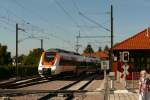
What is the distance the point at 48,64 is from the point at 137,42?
10504 millimetres

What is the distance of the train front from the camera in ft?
158

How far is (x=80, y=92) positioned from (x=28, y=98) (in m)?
2.72

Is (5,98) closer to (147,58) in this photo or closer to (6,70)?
(147,58)

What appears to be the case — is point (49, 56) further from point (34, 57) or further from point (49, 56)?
point (34, 57)

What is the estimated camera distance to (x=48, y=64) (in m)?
48.7

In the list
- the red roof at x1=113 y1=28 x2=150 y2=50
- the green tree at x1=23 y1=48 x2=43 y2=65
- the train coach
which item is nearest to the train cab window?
the train coach

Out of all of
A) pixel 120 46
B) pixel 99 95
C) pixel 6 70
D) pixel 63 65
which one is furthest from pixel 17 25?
pixel 99 95

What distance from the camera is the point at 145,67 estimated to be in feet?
163

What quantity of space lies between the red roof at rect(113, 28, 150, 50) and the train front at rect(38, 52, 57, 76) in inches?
269

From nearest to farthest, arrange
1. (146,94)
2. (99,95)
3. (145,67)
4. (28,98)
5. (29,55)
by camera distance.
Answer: (146,94) → (28,98) → (99,95) → (145,67) → (29,55)

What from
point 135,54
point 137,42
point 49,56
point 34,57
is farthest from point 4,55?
point 135,54

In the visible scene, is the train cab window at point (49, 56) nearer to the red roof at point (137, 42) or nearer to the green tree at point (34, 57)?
the red roof at point (137, 42)

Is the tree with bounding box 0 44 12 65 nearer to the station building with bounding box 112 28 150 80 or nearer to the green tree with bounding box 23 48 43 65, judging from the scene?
the green tree with bounding box 23 48 43 65

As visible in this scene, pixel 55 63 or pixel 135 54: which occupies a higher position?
pixel 135 54
